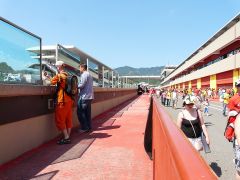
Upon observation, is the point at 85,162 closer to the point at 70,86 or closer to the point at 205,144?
the point at 205,144

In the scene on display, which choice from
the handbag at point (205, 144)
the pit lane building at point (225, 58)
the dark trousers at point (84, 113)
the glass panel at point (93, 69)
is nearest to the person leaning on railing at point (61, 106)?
the dark trousers at point (84, 113)

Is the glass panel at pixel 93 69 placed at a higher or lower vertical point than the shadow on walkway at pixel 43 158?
higher

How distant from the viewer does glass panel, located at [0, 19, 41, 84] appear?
20.1 ft

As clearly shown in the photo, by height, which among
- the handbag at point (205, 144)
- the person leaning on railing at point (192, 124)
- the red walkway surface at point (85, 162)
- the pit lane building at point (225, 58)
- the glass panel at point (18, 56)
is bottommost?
the red walkway surface at point (85, 162)

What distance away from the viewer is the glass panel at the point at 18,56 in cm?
612

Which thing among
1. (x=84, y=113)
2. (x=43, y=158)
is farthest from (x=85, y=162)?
(x=84, y=113)

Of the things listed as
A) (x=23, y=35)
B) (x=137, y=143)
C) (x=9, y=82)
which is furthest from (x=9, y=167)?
(x=137, y=143)

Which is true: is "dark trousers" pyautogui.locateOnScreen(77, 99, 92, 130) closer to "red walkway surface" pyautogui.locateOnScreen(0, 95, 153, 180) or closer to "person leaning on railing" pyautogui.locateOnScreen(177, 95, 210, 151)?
"red walkway surface" pyautogui.locateOnScreen(0, 95, 153, 180)

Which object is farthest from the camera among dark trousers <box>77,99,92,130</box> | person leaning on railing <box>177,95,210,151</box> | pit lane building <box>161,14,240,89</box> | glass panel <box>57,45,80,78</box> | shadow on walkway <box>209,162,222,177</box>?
pit lane building <box>161,14,240,89</box>

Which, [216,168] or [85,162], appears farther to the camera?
[216,168]

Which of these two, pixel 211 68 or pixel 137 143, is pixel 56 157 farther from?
pixel 211 68

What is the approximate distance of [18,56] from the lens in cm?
664

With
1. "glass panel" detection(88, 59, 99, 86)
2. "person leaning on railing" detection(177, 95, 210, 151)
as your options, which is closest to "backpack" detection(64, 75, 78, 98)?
"person leaning on railing" detection(177, 95, 210, 151)

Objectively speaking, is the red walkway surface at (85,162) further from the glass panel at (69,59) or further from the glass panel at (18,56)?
the glass panel at (69,59)
